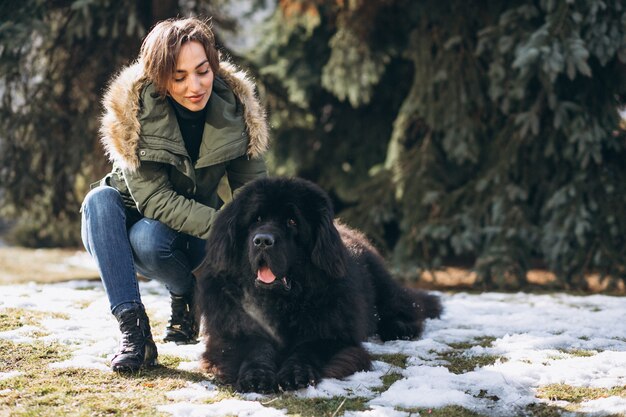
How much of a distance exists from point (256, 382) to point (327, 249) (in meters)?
0.71

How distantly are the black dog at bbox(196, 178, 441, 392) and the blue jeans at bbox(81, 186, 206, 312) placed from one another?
0.33 m

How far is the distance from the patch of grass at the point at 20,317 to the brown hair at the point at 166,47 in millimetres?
1593

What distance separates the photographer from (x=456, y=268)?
28.1 feet

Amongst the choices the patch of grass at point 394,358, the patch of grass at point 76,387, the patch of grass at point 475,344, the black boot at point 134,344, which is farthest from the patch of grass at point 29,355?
the patch of grass at point 475,344

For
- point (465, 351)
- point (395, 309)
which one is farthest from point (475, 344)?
point (395, 309)

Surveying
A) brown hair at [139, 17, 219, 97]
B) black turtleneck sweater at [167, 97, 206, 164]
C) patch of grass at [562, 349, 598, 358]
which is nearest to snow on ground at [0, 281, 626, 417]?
patch of grass at [562, 349, 598, 358]

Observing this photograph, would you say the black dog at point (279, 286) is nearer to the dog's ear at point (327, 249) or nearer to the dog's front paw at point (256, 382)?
the dog's ear at point (327, 249)

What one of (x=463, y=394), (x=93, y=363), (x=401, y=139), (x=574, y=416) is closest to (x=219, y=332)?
(x=93, y=363)

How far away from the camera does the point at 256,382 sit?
2885mm

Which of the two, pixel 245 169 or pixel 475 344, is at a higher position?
pixel 245 169

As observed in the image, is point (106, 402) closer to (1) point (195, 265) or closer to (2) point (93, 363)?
(2) point (93, 363)

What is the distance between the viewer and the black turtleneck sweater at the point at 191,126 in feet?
12.1

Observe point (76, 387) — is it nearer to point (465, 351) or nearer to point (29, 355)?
point (29, 355)

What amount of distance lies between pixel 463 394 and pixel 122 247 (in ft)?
5.67
